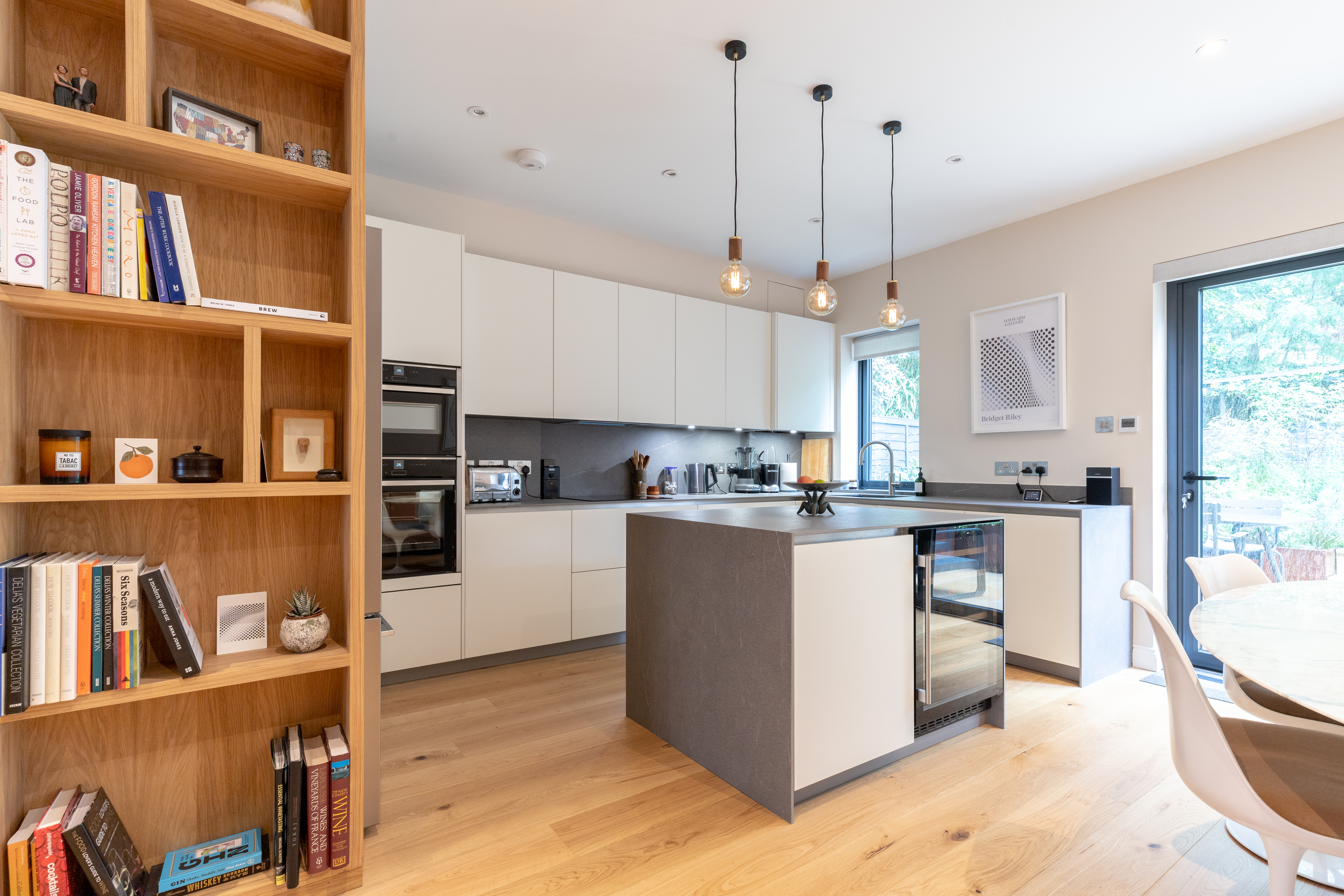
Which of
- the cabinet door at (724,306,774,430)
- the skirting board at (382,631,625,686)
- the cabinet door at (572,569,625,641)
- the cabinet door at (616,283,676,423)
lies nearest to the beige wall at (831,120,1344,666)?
the cabinet door at (724,306,774,430)

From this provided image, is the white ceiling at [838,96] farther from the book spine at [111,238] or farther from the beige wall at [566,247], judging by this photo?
Result: the book spine at [111,238]

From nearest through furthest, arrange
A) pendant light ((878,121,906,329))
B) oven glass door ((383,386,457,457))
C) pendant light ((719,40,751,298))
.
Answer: pendant light ((719,40,751,298)), pendant light ((878,121,906,329)), oven glass door ((383,386,457,457))

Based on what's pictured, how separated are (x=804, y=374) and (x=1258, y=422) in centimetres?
271

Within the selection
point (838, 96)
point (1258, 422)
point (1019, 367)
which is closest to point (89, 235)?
point (838, 96)

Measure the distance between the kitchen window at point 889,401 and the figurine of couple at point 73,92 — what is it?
4.42m

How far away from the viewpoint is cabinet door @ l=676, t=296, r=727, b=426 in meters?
4.35

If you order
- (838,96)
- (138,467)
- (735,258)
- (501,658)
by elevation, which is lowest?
(501,658)

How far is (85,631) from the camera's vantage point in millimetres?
1335

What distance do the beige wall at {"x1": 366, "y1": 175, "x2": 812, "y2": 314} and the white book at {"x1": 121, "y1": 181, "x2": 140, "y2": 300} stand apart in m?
2.13

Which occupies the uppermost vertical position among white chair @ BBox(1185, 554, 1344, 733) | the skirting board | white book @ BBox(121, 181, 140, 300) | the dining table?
white book @ BBox(121, 181, 140, 300)

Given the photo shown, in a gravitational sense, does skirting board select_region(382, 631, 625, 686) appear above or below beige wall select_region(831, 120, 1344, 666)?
below

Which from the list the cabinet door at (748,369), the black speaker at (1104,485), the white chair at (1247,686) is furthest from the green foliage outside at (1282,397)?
the cabinet door at (748,369)

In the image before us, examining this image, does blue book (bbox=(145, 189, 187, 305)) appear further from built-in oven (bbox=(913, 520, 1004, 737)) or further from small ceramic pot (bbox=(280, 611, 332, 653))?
built-in oven (bbox=(913, 520, 1004, 737))

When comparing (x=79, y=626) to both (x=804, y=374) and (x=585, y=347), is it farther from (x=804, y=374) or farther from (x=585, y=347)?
(x=804, y=374)
